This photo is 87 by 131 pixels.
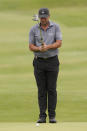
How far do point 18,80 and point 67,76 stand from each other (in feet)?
4.76

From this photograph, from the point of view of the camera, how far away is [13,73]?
18234 millimetres

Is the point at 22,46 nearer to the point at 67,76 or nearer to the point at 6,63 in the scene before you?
the point at 6,63

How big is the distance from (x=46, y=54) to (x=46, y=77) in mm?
406

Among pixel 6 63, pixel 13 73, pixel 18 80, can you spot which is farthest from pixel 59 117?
pixel 6 63

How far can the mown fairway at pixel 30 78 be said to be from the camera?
1266 centimetres

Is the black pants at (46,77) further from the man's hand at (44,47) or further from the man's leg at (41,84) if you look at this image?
the man's hand at (44,47)

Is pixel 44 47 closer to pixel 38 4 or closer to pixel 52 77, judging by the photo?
pixel 52 77

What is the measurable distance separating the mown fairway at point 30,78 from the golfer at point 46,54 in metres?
2.26

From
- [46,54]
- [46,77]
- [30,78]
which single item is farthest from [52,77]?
[30,78]

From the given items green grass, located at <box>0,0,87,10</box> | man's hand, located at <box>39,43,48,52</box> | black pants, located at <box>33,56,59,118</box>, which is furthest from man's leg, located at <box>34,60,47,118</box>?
green grass, located at <box>0,0,87,10</box>

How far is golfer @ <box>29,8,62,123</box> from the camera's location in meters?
9.35
